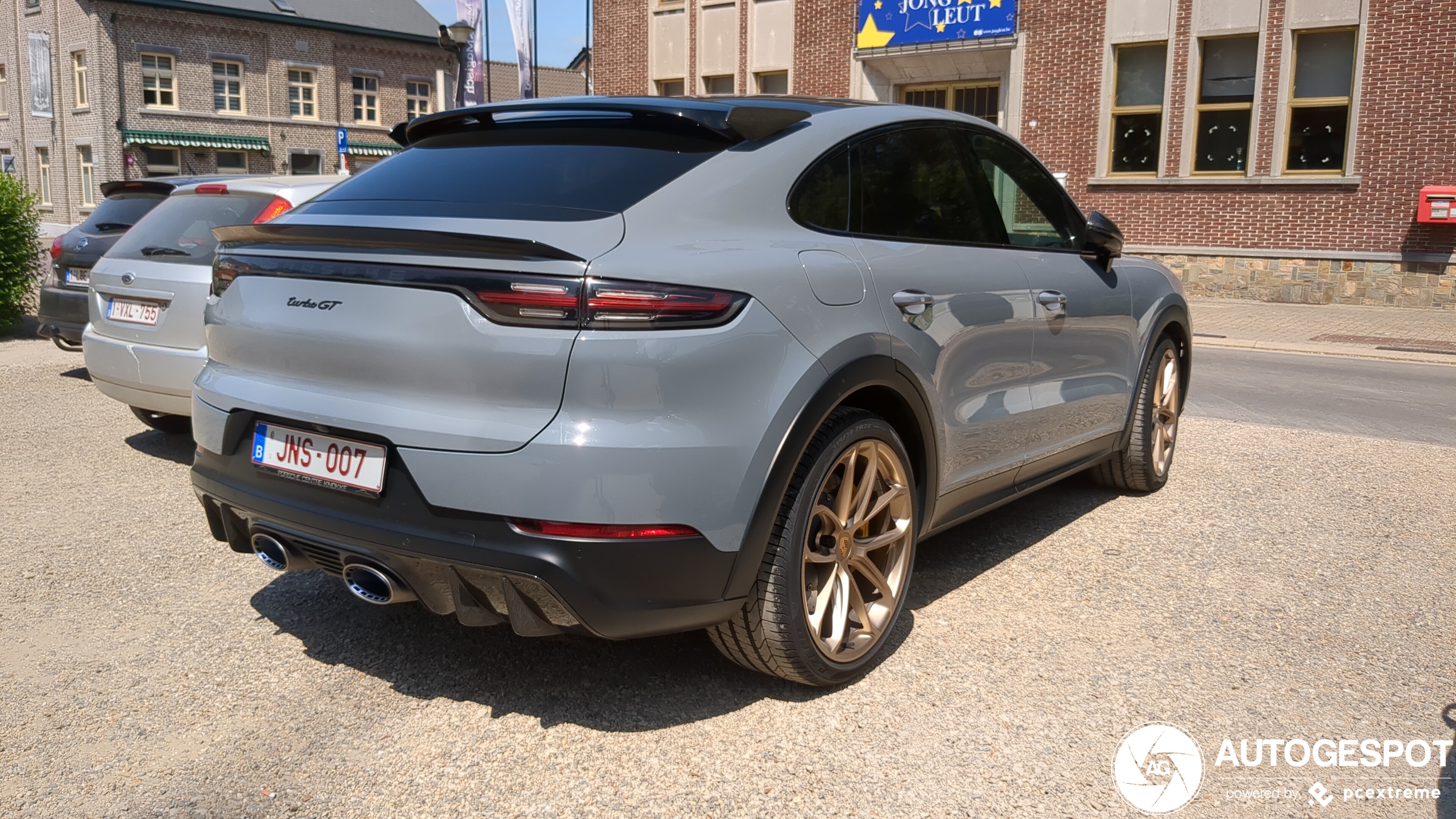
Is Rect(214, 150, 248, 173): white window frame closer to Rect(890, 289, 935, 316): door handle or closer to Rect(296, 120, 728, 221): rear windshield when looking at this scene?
Rect(296, 120, 728, 221): rear windshield

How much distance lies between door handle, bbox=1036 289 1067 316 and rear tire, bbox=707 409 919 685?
3.57ft

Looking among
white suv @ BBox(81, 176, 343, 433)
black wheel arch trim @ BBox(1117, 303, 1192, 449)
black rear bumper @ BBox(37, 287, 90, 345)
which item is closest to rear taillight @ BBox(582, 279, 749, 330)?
black wheel arch trim @ BBox(1117, 303, 1192, 449)

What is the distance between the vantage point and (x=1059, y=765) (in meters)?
2.96

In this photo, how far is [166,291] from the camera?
6.05m

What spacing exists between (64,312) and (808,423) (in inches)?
294

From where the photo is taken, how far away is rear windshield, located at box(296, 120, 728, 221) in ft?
9.78

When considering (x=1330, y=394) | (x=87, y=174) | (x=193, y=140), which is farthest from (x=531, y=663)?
(x=87, y=174)

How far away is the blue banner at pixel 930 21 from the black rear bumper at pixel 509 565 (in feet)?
67.5

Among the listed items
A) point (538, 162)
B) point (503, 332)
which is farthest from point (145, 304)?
point (503, 332)

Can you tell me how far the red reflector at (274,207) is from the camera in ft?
20.9

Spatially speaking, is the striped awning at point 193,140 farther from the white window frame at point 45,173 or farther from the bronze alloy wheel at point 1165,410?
the bronze alloy wheel at point 1165,410

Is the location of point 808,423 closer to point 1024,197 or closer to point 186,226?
point 1024,197

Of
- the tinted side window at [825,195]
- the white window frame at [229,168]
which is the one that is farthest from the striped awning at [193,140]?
the tinted side window at [825,195]

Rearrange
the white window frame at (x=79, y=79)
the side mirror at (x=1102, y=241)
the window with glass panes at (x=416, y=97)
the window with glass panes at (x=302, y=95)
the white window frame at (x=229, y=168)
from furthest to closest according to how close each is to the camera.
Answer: the window with glass panes at (x=416, y=97), the window with glass panes at (x=302, y=95), the white window frame at (x=229, y=168), the white window frame at (x=79, y=79), the side mirror at (x=1102, y=241)
